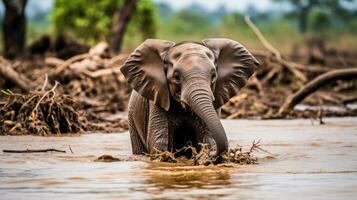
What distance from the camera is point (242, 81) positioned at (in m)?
11.3

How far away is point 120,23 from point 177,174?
19871mm

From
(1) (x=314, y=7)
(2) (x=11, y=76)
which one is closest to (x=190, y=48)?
(2) (x=11, y=76)

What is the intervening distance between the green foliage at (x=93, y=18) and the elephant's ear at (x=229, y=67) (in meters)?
22.7

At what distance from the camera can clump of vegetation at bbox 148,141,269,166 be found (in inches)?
415

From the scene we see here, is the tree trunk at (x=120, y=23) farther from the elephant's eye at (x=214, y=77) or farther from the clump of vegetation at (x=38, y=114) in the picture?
the elephant's eye at (x=214, y=77)

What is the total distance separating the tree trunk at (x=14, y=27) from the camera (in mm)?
29969

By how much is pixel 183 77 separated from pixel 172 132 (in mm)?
949

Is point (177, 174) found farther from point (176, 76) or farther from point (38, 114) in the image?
point (38, 114)

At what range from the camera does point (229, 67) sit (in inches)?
442

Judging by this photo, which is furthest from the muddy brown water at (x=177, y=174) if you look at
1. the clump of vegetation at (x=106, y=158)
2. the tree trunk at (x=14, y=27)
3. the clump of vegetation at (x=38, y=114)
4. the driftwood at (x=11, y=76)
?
the tree trunk at (x=14, y=27)

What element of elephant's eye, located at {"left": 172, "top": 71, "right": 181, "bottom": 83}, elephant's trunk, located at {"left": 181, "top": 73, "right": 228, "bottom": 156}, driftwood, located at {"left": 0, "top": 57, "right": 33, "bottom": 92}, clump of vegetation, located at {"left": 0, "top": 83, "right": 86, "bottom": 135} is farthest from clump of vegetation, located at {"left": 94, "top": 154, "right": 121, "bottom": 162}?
driftwood, located at {"left": 0, "top": 57, "right": 33, "bottom": 92}

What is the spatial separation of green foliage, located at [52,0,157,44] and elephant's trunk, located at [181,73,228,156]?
78.0 feet

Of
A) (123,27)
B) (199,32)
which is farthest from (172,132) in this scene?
(199,32)

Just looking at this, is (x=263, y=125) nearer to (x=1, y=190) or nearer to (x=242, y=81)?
(x=242, y=81)
